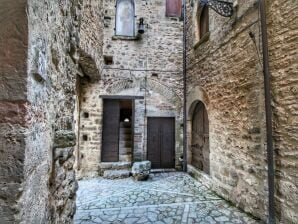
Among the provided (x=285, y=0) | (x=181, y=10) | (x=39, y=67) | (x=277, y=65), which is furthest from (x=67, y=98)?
(x=181, y=10)

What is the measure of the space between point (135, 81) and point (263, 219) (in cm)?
446

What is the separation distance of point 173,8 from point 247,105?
15.0ft

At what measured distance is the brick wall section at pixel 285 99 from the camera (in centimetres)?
239

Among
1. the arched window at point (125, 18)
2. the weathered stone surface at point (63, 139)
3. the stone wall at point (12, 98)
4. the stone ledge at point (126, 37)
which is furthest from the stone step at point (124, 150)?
the stone wall at point (12, 98)

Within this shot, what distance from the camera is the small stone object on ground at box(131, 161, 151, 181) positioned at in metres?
5.02

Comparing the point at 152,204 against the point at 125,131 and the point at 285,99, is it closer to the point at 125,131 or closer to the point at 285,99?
the point at 285,99

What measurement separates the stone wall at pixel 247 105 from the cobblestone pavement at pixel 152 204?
37 centimetres

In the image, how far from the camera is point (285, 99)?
254cm

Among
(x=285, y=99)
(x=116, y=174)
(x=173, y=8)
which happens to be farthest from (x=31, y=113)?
(x=173, y=8)

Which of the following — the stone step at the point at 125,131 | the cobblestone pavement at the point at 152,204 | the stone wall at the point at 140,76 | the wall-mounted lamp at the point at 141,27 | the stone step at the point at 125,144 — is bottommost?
the cobblestone pavement at the point at 152,204

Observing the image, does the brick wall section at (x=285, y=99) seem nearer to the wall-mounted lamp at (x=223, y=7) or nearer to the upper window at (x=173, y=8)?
the wall-mounted lamp at (x=223, y=7)

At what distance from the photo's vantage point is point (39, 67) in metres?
1.09

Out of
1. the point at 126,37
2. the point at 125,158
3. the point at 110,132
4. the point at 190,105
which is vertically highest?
the point at 126,37

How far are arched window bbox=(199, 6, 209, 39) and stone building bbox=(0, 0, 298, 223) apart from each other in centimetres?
3
